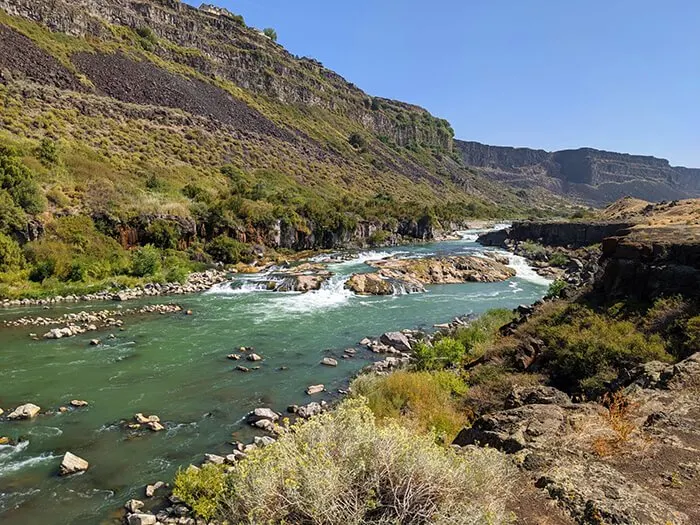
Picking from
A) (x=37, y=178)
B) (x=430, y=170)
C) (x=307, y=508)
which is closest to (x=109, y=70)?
(x=37, y=178)

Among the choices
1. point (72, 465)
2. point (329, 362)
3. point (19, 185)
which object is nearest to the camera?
point (72, 465)

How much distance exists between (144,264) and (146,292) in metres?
4.02

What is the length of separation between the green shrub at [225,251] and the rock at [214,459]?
30989 millimetres

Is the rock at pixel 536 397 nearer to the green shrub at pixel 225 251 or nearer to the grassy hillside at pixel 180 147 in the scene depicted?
the grassy hillside at pixel 180 147

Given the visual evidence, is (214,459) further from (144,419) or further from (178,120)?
(178,120)

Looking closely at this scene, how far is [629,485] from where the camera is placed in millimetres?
5320

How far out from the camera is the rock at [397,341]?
19344 millimetres

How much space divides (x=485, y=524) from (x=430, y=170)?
15617 cm

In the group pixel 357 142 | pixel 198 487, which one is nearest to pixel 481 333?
pixel 198 487

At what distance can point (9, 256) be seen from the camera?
1057 inches

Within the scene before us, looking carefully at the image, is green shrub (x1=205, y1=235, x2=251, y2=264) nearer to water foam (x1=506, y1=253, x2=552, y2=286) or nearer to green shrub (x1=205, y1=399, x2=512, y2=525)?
water foam (x1=506, y1=253, x2=552, y2=286)

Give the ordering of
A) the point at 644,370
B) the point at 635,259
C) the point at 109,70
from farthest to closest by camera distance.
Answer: the point at 109,70, the point at 635,259, the point at 644,370

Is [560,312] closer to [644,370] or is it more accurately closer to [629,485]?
[644,370]

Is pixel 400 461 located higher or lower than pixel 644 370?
higher
